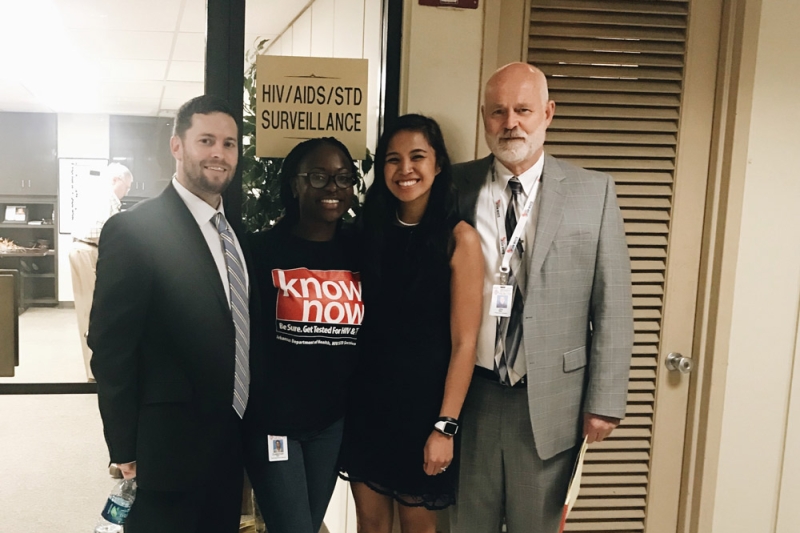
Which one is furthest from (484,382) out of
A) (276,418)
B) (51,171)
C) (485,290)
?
(51,171)

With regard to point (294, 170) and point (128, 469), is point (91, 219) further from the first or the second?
point (128, 469)

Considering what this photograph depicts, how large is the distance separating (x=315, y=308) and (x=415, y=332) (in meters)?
0.27

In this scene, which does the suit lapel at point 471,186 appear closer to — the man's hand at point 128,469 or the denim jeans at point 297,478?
the denim jeans at point 297,478

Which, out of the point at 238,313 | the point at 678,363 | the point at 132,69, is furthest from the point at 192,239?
the point at 132,69

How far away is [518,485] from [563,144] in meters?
1.08

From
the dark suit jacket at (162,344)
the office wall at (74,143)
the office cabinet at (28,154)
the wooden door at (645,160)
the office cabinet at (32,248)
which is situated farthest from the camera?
the office cabinet at (28,154)

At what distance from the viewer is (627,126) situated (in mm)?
1937

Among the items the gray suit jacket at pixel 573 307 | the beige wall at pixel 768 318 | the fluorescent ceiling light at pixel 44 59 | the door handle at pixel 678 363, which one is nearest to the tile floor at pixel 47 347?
the fluorescent ceiling light at pixel 44 59

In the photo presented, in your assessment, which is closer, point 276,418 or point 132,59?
point 276,418

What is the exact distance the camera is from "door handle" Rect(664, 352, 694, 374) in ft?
6.56

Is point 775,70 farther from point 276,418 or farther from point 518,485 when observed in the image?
point 276,418

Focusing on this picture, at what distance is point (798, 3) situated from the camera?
191 cm

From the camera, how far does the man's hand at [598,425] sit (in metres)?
1.53

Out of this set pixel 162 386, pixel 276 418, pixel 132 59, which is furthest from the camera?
pixel 132 59
